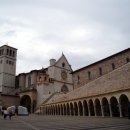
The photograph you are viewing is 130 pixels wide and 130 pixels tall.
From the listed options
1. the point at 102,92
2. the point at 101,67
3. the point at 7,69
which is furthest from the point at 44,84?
the point at 102,92

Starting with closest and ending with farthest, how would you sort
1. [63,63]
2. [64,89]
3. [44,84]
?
[44,84] → [64,89] → [63,63]

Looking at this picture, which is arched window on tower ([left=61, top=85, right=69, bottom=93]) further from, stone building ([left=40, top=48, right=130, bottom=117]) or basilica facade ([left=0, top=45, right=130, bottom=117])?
stone building ([left=40, top=48, right=130, bottom=117])

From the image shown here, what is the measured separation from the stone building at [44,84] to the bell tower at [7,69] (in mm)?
2726

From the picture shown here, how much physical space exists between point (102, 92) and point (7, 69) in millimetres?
50082

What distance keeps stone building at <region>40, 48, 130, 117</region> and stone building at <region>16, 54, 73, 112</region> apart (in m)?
7.96

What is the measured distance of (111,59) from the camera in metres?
35.8

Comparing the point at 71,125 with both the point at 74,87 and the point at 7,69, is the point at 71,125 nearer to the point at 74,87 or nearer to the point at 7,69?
the point at 74,87

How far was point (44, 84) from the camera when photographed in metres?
56.2

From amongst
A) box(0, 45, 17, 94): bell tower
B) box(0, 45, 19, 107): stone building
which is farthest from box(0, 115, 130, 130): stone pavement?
box(0, 45, 17, 94): bell tower

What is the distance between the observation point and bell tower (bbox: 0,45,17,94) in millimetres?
68625

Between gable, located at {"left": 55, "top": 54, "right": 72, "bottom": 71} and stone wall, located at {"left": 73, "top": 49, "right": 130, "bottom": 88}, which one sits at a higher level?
gable, located at {"left": 55, "top": 54, "right": 72, "bottom": 71}

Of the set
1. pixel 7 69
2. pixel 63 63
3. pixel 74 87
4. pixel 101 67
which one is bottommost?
pixel 74 87

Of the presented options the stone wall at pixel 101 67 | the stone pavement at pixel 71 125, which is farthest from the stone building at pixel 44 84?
the stone pavement at pixel 71 125

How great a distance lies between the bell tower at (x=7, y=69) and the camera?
68.6m
